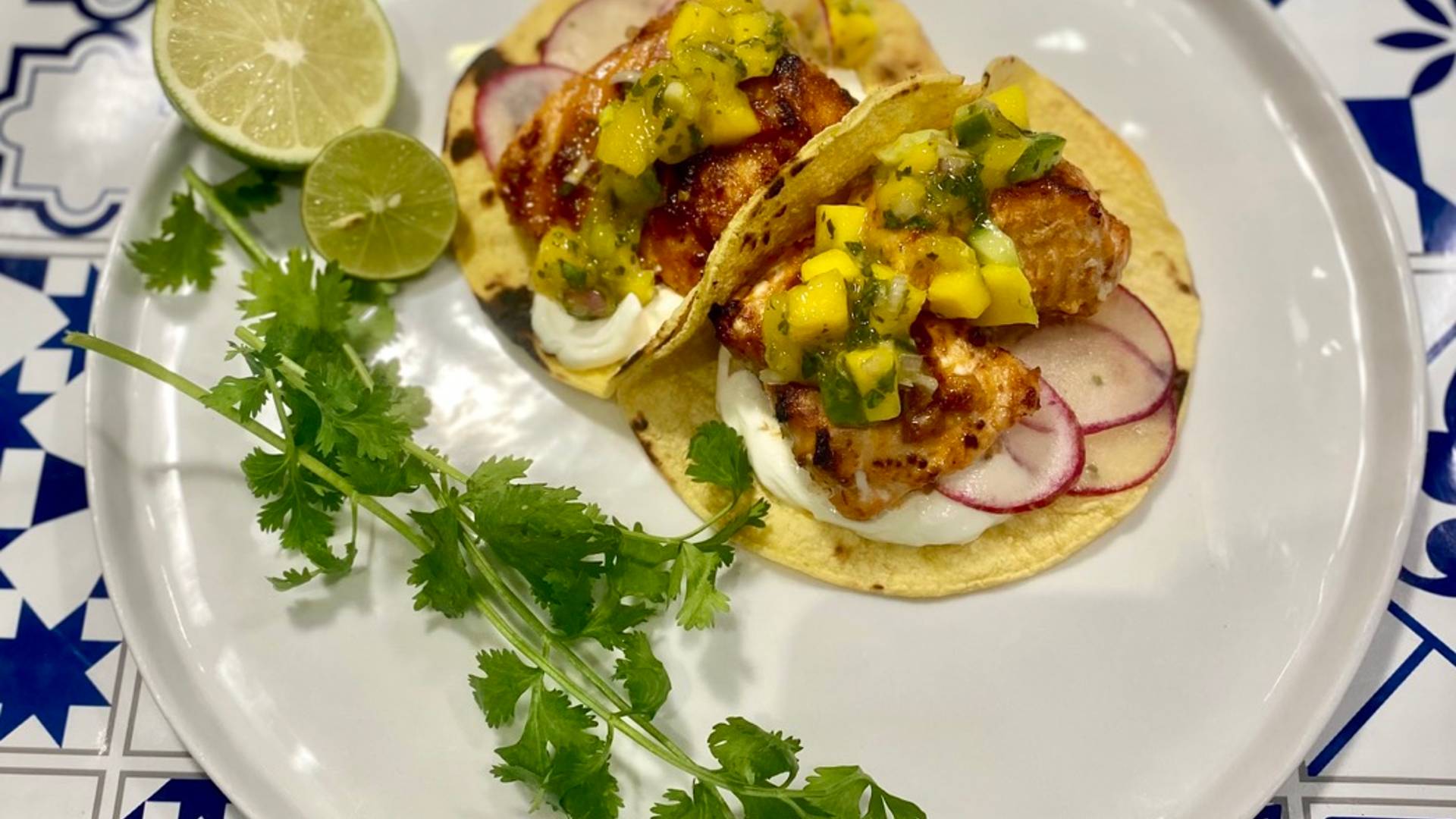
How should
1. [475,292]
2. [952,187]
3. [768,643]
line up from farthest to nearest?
[475,292] < [768,643] < [952,187]

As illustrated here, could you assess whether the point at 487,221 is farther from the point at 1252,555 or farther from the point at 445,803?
the point at 1252,555

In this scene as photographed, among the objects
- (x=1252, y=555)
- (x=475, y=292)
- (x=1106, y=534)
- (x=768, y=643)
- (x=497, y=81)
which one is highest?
(x=497, y=81)

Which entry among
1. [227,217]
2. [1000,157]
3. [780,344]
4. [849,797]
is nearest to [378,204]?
[227,217]

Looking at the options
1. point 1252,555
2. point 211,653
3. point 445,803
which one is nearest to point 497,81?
point 211,653

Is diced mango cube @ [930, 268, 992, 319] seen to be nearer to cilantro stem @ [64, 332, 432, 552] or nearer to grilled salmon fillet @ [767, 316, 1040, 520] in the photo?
grilled salmon fillet @ [767, 316, 1040, 520]

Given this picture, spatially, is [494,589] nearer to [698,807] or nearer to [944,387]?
[698,807]

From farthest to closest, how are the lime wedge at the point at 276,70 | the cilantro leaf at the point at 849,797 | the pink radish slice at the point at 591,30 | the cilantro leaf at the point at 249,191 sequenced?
the pink radish slice at the point at 591,30 → the cilantro leaf at the point at 249,191 → the lime wedge at the point at 276,70 → the cilantro leaf at the point at 849,797

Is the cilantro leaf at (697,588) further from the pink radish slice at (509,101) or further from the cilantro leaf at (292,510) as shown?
the pink radish slice at (509,101)

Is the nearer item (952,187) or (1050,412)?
(952,187)

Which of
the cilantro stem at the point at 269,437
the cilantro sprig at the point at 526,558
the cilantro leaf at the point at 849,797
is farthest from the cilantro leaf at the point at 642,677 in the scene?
the cilantro stem at the point at 269,437
